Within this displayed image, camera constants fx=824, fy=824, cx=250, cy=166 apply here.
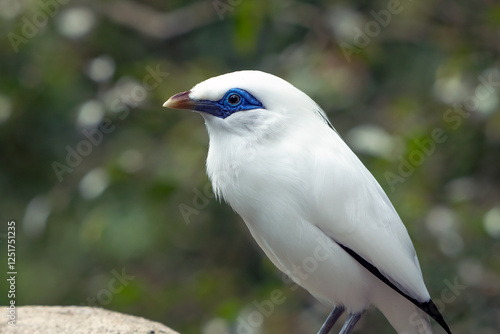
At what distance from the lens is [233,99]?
392 centimetres

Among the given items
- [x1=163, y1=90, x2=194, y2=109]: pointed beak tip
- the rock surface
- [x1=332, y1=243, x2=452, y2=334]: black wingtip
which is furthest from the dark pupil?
the rock surface

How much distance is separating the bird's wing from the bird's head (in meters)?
0.24

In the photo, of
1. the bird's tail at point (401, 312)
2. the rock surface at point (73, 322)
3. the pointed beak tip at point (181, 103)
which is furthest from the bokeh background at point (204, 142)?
the pointed beak tip at point (181, 103)

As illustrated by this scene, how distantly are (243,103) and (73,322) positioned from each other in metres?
1.51

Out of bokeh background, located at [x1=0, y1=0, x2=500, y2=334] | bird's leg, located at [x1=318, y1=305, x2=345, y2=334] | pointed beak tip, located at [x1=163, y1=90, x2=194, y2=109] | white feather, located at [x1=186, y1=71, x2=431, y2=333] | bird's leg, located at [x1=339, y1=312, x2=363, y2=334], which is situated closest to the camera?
white feather, located at [x1=186, y1=71, x2=431, y2=333]

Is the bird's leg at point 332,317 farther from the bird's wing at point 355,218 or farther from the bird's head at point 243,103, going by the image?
the bird's head at point 243,103

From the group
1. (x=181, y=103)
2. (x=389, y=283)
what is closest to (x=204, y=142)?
(x=181, y=103)

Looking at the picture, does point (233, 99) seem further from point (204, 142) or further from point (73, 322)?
point (204, 142)

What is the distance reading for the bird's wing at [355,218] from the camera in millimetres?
3902

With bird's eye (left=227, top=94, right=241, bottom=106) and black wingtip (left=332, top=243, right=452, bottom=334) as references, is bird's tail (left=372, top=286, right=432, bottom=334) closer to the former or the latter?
black wingtip (left=332, top=243, right=452, bottom=334)

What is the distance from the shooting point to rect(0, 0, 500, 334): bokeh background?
5371mm

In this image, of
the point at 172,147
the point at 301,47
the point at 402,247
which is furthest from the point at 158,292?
the point at 402,247

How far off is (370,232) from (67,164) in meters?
3.46

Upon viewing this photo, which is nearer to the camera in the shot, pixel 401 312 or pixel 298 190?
pixel 298 190
